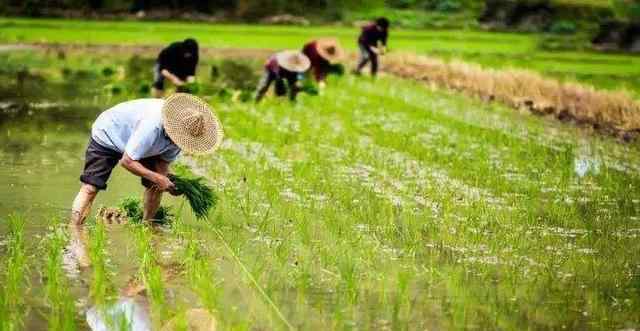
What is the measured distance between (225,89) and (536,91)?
3.84m

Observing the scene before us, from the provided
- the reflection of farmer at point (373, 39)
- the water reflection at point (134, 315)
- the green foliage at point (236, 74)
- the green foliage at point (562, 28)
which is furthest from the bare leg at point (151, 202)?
the green foliage at point (562, 28)

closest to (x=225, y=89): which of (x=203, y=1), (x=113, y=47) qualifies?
(x=113, y=47)

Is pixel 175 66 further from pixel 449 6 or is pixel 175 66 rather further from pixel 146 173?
pixel 449 6

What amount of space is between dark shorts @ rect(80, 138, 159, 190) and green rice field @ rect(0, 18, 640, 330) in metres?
0.28

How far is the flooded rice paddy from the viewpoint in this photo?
5547mm

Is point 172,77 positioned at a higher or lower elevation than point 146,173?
lower

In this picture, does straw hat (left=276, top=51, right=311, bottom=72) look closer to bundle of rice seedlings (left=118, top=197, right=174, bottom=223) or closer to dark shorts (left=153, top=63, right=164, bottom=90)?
dark shorts (left=153, top=63, right=164, bottom=90)

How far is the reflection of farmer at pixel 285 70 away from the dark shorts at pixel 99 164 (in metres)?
8.12

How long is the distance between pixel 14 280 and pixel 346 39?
27048 millimetres

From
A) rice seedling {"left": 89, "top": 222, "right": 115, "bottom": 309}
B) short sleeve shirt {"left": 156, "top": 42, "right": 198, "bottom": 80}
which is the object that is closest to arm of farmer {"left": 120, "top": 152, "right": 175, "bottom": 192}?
rice seedling {"left": 89, "top": 222, "right": 115, "bottom": 309}

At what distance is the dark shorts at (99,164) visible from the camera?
7336mm

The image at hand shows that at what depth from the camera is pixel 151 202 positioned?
7523mm

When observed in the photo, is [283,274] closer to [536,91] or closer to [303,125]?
[303,125]

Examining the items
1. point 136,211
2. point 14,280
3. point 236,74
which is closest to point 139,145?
point 136,211
